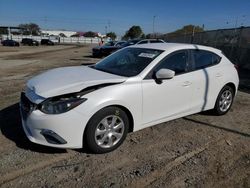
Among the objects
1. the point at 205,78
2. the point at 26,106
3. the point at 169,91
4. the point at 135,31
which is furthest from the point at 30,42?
the point at 169,91

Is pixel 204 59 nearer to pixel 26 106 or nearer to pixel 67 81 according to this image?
pixel 67 81

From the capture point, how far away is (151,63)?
4289mm

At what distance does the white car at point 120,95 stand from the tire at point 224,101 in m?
0.04

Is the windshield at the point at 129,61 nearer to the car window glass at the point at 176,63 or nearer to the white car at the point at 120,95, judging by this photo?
the white car at the point at 120,95

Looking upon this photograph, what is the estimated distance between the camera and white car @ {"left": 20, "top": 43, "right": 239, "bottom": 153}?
3496 mm

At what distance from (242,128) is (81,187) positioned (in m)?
3.46

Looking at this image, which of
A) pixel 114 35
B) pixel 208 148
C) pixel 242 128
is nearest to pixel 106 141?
pixel 208 148

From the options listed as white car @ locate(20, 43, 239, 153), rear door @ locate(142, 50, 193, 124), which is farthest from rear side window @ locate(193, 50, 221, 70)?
rear door @ locate(142, 50, 193, 124)

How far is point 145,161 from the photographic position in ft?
12.1

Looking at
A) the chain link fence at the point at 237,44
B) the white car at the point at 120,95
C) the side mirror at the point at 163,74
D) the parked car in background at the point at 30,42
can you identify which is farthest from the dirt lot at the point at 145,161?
the parked car in background at the point at 30,42

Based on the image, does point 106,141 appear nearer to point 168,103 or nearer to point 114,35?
point 168,103

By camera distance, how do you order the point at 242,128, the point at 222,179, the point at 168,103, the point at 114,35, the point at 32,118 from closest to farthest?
the point at 222,179 → the point at 32,118 → the point at 168,103 → the point at 242,128 → the point at 114,35

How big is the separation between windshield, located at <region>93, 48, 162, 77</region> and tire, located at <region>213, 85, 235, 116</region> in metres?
1.84

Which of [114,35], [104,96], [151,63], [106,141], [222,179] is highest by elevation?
[114,35]
